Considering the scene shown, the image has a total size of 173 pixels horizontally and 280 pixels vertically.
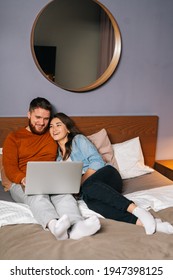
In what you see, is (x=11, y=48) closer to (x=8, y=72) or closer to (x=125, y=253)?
(x=8, y=72)

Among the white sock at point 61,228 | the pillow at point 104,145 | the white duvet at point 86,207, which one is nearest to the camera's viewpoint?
the white sock at point 61,228

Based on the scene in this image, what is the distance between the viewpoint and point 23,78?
2455mm

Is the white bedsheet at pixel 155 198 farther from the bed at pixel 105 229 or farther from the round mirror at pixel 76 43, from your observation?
the round mirror at pixel 76 43

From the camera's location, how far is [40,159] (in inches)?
88.8

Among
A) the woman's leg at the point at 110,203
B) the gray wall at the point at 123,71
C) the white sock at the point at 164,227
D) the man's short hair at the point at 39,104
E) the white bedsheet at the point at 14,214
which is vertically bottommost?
the white bedsheet at the point at 14,214

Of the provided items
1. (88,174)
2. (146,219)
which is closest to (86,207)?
(88,174)

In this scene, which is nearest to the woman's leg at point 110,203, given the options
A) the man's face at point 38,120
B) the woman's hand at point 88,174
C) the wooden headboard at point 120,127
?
the woman's hand at point 88,174

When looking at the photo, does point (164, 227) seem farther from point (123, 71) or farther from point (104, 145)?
point (123, 71)

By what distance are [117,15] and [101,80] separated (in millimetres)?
503

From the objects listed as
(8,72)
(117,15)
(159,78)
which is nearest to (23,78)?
(8,72)

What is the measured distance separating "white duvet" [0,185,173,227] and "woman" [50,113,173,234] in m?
0.08

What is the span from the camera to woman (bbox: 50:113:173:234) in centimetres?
178

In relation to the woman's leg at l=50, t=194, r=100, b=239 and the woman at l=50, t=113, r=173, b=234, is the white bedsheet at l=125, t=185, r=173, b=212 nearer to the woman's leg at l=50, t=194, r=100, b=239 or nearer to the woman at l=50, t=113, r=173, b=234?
the woman at l=50, t=113, r=173, b=234

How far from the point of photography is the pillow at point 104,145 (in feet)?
8.33
